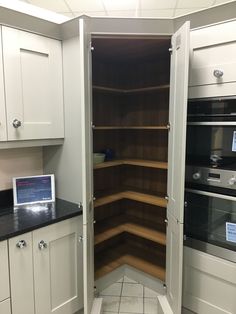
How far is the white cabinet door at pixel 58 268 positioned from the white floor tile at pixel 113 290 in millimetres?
450

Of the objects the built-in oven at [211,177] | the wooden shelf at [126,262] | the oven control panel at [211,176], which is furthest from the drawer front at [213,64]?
the wooden shelf at [126,262]

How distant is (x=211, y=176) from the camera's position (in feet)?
5.67

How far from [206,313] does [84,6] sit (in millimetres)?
3426

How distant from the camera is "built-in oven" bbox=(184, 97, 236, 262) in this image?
1.66 metres

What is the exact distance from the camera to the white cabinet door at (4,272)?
1.48 metres

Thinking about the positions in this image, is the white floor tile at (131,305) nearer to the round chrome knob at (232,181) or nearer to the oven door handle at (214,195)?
the oven door handle at (214,195)

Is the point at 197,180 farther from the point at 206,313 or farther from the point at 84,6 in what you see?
the point at 84,6

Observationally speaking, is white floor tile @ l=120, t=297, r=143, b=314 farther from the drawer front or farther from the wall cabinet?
the drawer front

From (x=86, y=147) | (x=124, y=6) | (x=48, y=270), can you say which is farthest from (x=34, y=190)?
(x=124, y=6)

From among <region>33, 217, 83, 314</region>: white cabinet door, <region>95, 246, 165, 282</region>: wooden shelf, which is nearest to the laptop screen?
<region>33, 217, 83, 314</region>: white cabinet door

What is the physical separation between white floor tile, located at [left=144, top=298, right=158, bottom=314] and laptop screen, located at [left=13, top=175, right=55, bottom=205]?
1149 millimetres

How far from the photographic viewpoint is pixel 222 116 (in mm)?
1667

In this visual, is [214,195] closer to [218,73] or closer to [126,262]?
[218,73]

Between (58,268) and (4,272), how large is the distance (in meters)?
0.39
